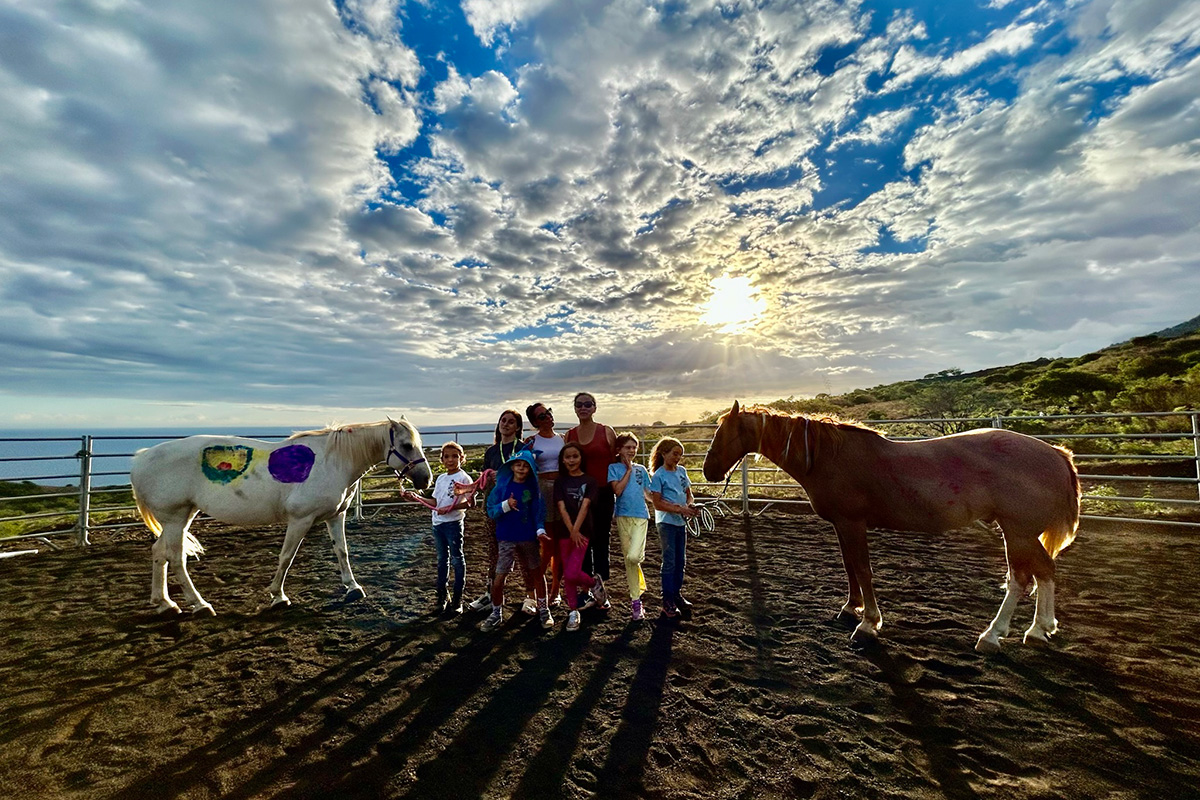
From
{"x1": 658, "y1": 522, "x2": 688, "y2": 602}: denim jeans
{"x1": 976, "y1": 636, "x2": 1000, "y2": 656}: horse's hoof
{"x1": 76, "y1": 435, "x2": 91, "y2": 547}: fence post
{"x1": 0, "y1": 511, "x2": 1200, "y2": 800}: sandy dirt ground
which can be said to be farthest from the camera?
{"x1": 76, "y1": 435, "x2": 91, "y2": 547}: fence post

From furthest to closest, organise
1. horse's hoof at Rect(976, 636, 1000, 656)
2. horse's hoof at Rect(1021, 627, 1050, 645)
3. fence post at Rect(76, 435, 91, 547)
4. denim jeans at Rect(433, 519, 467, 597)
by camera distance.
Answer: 1. fence post at Rect(76, 435, 91, 547)
2. denim jeans at Rect(433, 519, 467, 597)
3. horse's hoof at Rect(1021, 627, 1050, 645)
4. horse's hoof at Rect(976, 636, 1000, 656)

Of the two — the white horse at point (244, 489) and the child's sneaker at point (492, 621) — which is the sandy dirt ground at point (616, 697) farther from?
the white horse at point (244, 489)

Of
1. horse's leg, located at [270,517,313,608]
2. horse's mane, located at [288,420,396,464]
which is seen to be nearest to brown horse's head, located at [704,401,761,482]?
horse's mane, located at [288,420,396,464]

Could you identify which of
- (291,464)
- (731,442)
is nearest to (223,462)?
(291,464)

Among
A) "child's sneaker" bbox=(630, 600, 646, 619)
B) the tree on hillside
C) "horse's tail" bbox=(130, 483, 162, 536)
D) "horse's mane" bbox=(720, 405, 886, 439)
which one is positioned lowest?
"child's sneaker" bbox=(630, 600, 646, 619)

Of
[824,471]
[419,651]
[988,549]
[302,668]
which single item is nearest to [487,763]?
[419,651]

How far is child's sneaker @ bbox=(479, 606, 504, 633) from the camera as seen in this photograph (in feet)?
12.1

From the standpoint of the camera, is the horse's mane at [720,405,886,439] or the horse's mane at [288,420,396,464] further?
the horse's mane at [288,420,396,464]

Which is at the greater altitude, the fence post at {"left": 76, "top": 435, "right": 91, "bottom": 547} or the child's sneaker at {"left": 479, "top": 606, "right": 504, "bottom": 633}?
the fence post at {"left": 76, "top": 435, "right": 91, "bottom": 547}

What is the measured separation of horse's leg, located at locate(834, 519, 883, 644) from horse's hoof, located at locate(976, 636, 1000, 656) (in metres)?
0.56

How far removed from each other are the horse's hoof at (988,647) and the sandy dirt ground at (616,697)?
9 centimetres

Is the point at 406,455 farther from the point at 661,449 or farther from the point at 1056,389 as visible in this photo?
the point at 1056,389

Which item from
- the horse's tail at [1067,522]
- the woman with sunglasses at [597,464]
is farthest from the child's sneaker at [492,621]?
the horse's tail at [1067,522]

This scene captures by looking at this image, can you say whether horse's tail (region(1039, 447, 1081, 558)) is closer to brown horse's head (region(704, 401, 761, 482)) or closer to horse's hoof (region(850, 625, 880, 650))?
horse's hoof (region(850, 625, 880, 650))
